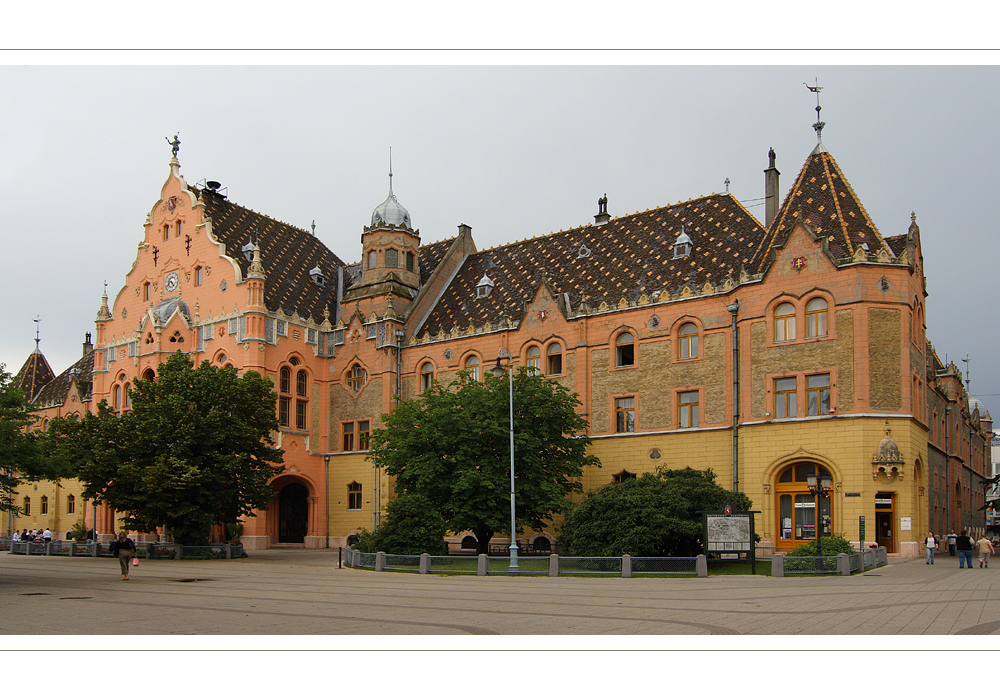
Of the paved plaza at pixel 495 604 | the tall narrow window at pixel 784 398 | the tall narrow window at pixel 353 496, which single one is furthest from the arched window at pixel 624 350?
the tall narrow window at pixel 353 496

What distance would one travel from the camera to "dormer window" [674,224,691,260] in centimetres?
4391

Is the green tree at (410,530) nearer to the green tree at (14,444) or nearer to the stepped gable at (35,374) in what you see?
the green tree at (14,444)

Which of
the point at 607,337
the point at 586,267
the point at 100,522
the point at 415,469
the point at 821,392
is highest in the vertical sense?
the point at 586,267

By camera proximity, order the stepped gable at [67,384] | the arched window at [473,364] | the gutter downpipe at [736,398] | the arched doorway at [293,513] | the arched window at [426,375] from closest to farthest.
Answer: the gutter downpipe at [736,398] < the arched window at [473,364] < the arched window at [426,375] < the arched doorway at [293,513] < the stepped gable at [67,384]

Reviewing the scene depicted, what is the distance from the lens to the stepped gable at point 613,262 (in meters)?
42.6

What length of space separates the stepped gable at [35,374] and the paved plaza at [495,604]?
52.3 meters

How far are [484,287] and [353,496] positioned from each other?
1463 cm

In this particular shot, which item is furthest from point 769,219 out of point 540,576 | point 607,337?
point 540,576

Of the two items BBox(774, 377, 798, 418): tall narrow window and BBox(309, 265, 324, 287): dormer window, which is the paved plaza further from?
BBox(309, 265, 324, 287): dormer window

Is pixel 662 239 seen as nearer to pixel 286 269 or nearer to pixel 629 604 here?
pixel 286 269

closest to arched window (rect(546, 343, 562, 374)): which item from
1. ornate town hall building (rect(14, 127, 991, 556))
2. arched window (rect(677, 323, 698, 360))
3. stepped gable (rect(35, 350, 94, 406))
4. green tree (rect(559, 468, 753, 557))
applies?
ornate town hall building (rect(14, 127, 991, 556))

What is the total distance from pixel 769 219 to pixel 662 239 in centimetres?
554

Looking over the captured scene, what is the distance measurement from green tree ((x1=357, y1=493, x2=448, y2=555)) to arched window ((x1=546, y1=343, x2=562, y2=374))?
44.5ft

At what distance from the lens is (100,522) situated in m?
56.9
